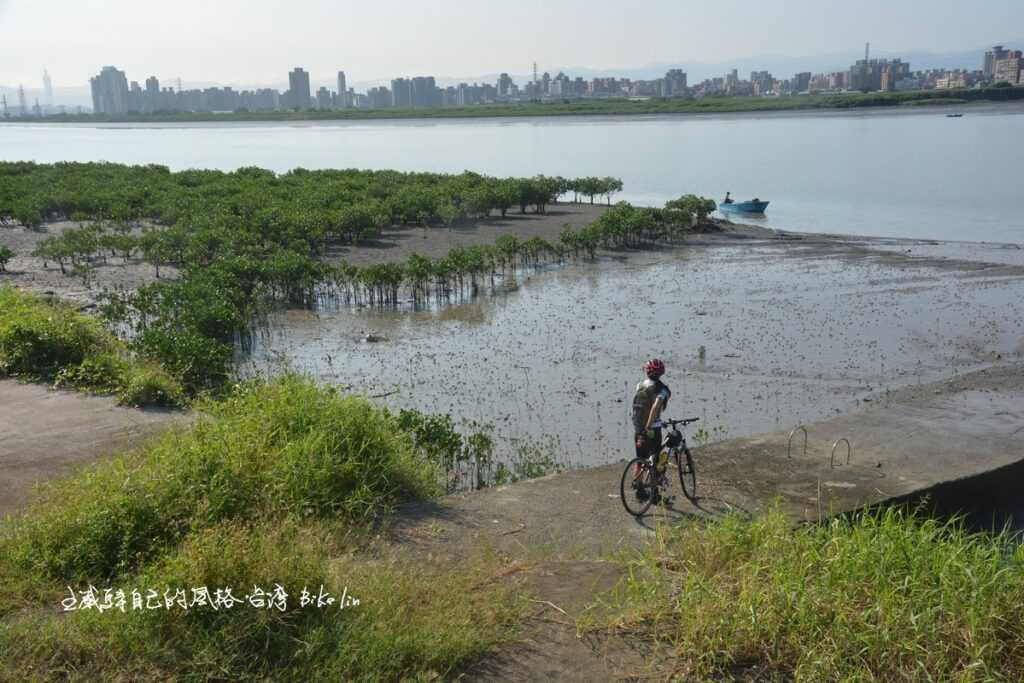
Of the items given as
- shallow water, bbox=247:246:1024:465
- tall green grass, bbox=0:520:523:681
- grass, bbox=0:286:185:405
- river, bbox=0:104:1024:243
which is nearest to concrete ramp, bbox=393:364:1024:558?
tall green grass, bbox=0:520:523:681

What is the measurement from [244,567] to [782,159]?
71.8m

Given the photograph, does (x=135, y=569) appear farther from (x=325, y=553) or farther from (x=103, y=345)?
(x=103, y=345)

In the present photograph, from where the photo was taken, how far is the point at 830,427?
39.8 ft

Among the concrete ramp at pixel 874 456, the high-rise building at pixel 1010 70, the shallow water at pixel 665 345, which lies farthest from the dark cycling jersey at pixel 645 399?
the high-rise building at pixel 1010 70

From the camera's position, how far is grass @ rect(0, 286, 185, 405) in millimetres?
11875

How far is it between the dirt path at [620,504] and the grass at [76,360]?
5.24 metres

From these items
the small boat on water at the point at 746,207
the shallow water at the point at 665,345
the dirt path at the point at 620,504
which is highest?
the small boat on water at the point at 746,207

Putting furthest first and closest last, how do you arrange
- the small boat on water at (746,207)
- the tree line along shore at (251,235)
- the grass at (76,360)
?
the small boat on water at (746,207) < the tree line along shore at (251,235) < the grass at (76,360)

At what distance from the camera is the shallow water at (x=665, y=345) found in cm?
1488

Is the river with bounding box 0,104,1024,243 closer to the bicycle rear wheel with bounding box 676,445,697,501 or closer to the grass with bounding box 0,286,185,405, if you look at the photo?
the bicycle rear wheel with bounding box 676,445,697,501

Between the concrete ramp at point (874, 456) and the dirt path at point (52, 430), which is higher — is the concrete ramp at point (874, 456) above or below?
below

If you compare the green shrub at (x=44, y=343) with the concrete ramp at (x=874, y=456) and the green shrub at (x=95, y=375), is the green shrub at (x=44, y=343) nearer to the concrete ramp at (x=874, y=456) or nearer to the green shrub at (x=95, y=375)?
the green shrub at (x=95, y=375)

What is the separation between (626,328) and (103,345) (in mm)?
11346

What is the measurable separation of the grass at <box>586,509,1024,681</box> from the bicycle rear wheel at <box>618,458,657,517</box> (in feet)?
5.65
